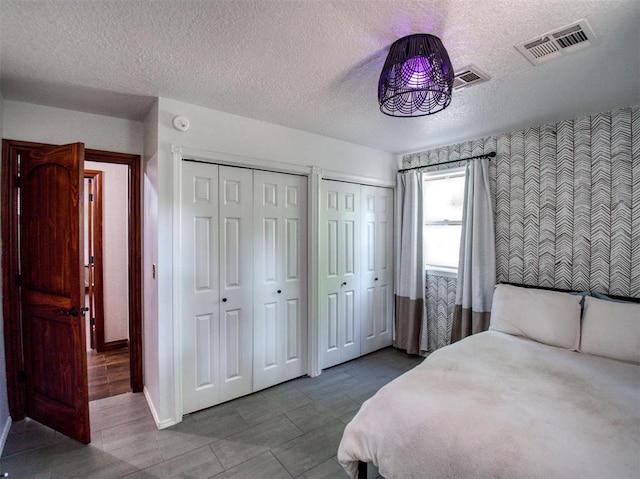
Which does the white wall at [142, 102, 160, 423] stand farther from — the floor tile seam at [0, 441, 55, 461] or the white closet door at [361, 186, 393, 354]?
the white closet door at [361, 186, 393, 354]

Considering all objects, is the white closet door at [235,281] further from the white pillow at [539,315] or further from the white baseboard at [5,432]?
the white pillow at [539,315]

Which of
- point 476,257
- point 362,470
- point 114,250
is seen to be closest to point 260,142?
point 476,257

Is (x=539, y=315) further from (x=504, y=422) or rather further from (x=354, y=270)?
(x=354, y=270)

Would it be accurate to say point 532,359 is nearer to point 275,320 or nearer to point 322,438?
point 322,438

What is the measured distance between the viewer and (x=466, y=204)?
127 inches

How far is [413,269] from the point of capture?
367cm

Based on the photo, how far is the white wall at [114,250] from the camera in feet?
12.9

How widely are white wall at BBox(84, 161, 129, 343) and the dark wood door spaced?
153 cm

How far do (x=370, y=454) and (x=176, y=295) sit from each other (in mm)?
1712

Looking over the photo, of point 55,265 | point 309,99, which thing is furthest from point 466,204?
point 55,265

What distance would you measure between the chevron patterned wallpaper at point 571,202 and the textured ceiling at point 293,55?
0.78ft

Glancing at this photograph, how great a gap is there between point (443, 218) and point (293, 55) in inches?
102

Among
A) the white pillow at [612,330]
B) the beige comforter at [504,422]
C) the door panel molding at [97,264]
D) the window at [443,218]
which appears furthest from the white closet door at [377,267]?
the door panel molding at [97,264]

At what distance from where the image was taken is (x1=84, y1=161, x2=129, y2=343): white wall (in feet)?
12.9
